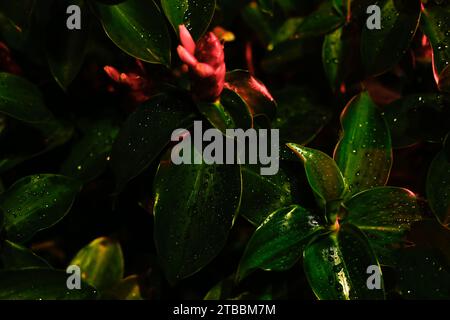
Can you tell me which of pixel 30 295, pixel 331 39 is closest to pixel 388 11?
pixel 331 39

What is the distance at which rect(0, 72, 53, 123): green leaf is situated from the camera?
3.03 feet

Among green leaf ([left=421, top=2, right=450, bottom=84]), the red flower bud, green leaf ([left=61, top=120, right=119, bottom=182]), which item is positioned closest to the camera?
the red flower bud

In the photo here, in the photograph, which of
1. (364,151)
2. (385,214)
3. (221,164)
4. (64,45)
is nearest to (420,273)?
(385,214)

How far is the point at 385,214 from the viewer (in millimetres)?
805

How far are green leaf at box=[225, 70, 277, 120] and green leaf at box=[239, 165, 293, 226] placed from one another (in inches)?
3.9

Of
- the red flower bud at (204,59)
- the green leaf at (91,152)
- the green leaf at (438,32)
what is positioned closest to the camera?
the red flower bud at (204,59)

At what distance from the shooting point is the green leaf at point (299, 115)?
958mm

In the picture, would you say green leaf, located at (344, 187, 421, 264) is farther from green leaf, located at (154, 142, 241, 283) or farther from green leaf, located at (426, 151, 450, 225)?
green leaf, located at (154, 142, 241, 283)

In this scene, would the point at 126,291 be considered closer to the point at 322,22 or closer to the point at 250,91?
the point at 250,91

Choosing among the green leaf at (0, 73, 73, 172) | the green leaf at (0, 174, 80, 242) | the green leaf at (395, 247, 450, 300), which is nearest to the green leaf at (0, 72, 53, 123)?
the green leaf at (0, 73, 73, 172)

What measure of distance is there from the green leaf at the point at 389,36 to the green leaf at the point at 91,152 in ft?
1.55

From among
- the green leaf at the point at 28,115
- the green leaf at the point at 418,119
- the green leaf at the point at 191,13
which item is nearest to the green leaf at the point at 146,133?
the green leaf at the point at 191,13

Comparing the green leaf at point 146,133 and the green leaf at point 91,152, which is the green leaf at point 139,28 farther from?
the green leaf at point 91,152
